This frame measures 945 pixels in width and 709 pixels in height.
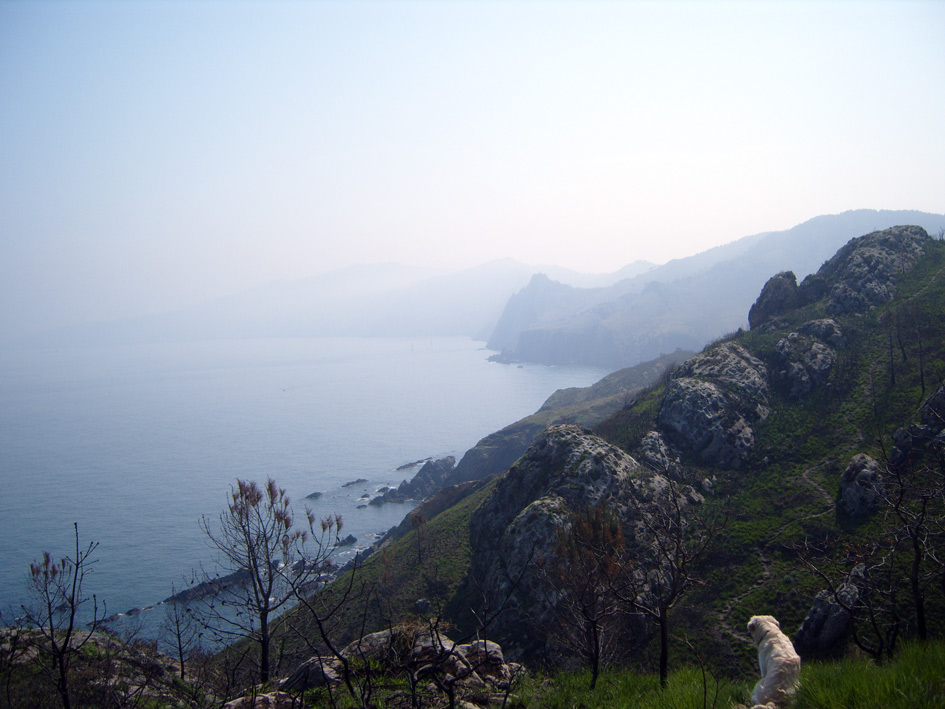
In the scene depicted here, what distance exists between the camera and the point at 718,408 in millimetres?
33562

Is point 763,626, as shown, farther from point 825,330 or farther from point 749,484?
point 825,330

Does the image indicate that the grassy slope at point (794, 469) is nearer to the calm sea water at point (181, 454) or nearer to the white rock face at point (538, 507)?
the white rock face at point (538, 507)

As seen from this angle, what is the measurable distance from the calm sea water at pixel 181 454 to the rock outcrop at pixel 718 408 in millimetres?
40093

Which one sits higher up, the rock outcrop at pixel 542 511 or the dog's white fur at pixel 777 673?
the dog's white fur at pixel 777 673

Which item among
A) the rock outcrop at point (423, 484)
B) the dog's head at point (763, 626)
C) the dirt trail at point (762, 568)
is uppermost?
the dog's head at point (763, 626)

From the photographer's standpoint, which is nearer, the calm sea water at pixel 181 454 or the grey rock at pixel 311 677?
the grey rock at pixel 311 677

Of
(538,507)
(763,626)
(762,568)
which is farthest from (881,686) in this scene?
(538,507)

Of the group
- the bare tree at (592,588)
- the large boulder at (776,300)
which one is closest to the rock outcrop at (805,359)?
the large boulder at (776,300)

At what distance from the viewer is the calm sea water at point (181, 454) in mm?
58250

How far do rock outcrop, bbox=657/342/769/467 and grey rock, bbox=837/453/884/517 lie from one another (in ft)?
23.5

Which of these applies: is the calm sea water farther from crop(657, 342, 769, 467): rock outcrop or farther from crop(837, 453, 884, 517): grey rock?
crop(837, 453, 884, 517): grey rock

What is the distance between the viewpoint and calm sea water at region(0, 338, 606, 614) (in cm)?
5825

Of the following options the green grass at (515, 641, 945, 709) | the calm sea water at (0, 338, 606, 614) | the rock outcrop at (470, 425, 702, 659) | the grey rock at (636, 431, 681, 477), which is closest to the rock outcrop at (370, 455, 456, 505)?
the calm sea water at (0, 338, 606, 614)

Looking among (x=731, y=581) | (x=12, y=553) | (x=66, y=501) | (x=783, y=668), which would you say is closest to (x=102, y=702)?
(x=783, y=668)
